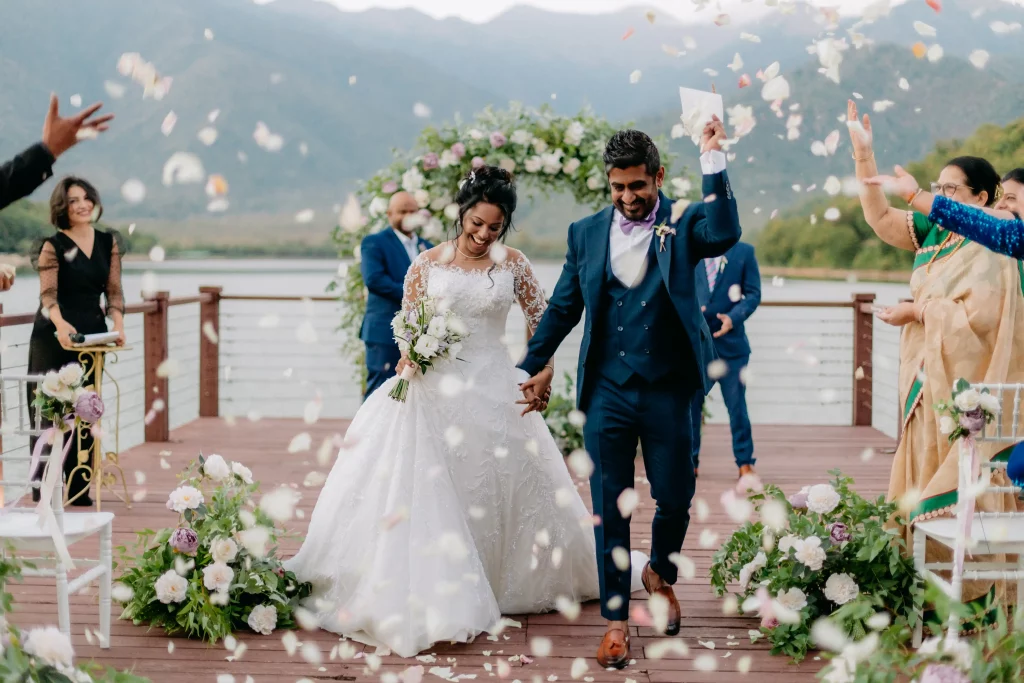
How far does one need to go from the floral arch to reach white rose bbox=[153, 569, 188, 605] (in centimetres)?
361

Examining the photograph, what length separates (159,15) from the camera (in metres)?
15.9

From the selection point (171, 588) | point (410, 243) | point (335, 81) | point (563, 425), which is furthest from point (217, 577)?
point (335, 81)

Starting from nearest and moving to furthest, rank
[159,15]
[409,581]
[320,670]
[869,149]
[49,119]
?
[49,119], [869,149], [320,670], [409,581], [159,15]

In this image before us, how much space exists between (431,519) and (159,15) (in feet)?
49.7

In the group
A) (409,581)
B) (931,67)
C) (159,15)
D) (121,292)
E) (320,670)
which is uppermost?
(159,15)

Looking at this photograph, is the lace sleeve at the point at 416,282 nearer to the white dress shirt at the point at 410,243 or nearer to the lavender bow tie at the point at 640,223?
the lavender bow tie at the point at 640,223

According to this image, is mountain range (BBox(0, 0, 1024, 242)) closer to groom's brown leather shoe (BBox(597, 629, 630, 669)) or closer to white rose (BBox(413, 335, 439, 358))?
white rose (BBox(413, 335, 439, 358))

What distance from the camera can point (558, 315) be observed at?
10.0 ft

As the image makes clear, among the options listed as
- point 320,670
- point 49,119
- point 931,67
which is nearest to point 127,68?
point 49,119

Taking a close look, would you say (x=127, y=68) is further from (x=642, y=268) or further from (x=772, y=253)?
(x=772, y=253)

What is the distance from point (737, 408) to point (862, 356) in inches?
99.8

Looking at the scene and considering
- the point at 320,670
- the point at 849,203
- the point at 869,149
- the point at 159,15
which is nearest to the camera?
the point at 869,149

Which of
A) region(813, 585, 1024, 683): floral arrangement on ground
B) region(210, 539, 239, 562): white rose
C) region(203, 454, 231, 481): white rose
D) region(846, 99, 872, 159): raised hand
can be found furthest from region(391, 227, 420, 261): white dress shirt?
region(813, 585, 1024, 683): floral arrangement on ground

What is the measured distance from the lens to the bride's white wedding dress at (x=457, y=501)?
3043 mm
